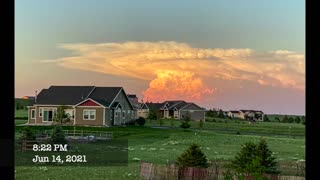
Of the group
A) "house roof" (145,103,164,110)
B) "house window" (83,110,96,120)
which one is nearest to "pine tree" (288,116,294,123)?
"house roof" (145,103,164,110)

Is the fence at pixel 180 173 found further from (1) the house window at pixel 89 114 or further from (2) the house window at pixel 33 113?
(2) the house window at pixel 33 113

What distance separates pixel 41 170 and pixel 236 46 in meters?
1.09

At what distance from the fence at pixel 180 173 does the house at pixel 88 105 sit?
11.7 inches

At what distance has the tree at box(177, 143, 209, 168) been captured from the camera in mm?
2346

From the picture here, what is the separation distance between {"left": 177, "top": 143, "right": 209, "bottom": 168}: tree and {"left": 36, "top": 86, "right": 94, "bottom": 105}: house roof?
2.51 feet

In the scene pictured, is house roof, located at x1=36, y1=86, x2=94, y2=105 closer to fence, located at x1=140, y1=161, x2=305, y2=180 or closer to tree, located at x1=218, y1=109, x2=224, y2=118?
fence, located at x1=140, y1=161, x2=305, y2=180

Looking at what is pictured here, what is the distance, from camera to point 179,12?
6.01ft

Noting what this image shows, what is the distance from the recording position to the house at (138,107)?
1.88 m

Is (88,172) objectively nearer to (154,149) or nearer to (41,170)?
(41,170)

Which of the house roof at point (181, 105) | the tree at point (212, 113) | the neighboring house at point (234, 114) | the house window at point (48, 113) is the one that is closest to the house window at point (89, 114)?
the house window at point (48, 113)

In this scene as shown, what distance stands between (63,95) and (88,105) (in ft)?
0.62
